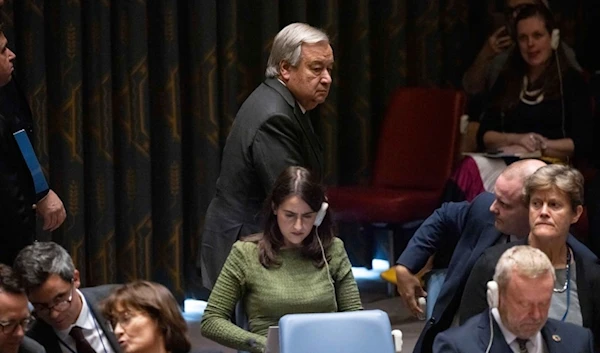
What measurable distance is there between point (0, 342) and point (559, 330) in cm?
143

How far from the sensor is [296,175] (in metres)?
3.74

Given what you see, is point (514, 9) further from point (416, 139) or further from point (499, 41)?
point (416, 139)

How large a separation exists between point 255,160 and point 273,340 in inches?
32.3

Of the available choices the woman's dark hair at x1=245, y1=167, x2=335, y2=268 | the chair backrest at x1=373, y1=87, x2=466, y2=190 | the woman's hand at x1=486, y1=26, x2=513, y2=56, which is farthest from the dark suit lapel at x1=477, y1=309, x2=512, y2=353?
the woman's hand at x1=486, y1=26, x2=513, y2=56

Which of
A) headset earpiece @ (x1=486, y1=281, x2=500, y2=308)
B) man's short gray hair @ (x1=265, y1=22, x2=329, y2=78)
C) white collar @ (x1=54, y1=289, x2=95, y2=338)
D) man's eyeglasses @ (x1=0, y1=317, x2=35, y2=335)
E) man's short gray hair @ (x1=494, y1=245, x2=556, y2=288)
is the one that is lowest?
white collar @ (x1=54, y1=289, x2=95, y2=338)

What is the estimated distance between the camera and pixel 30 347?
10.9 feet

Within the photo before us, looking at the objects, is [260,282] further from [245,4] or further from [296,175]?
[245,4]

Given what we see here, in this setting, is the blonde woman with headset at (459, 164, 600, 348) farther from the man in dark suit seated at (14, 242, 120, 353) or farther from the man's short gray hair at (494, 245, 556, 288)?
the man in dark suit seated at (14, 242, 120, 353)

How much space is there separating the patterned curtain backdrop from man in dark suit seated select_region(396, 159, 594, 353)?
1.84 m

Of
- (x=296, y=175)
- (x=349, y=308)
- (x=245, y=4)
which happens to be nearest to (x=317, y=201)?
(x=296, y=175)

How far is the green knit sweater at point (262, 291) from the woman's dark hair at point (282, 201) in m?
0.02

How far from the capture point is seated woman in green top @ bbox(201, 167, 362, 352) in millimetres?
3686

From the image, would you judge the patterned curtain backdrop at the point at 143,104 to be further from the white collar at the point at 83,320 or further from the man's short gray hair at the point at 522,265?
the man's short gray hair at the point at 522,265

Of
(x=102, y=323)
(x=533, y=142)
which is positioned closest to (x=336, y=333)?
(x=102, y=323)
